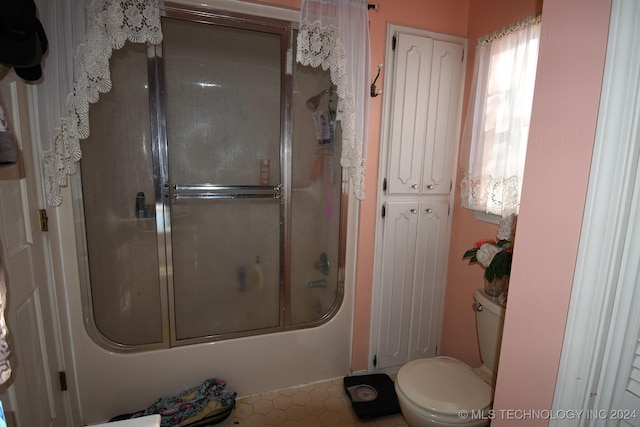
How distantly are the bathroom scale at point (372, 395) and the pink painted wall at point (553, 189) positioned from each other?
3.83 ft

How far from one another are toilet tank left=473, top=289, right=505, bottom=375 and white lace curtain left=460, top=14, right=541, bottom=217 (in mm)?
433

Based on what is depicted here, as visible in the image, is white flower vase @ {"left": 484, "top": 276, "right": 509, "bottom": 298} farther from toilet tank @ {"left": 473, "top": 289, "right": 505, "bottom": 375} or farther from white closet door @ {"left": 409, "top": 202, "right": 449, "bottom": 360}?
white closet door @ {"left": 409, "top": 202, "right": 449, "bottom": 360}

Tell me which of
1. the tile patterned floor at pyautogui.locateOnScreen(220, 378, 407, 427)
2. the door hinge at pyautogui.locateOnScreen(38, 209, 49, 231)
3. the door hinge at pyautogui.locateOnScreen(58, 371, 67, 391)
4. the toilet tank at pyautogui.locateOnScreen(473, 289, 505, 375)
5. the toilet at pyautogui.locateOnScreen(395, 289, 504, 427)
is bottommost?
the tile patterned floor at pyautogui.locateOnScreen(220, 378, 407, 427)

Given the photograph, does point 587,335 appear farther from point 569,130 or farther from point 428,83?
point 428,83

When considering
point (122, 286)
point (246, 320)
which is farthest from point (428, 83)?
point (122, 286)

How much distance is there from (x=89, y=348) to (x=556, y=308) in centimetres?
190

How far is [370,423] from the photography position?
65.3 inches

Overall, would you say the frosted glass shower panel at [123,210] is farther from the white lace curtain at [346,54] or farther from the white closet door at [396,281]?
the white closet door at [396,281]

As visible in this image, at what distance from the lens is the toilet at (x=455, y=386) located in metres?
1.19

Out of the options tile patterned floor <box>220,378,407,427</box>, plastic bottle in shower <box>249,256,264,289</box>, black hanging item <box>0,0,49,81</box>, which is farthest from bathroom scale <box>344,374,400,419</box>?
black hanging item <box>0,0,49,81</box>

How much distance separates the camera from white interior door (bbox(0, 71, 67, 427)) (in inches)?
39.0

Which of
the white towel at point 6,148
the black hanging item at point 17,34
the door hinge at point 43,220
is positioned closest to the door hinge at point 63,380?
the door hinge at point 43,220

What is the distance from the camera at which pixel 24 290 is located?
43.8 inches

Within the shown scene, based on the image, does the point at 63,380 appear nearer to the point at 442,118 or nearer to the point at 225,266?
the point at 225,266
